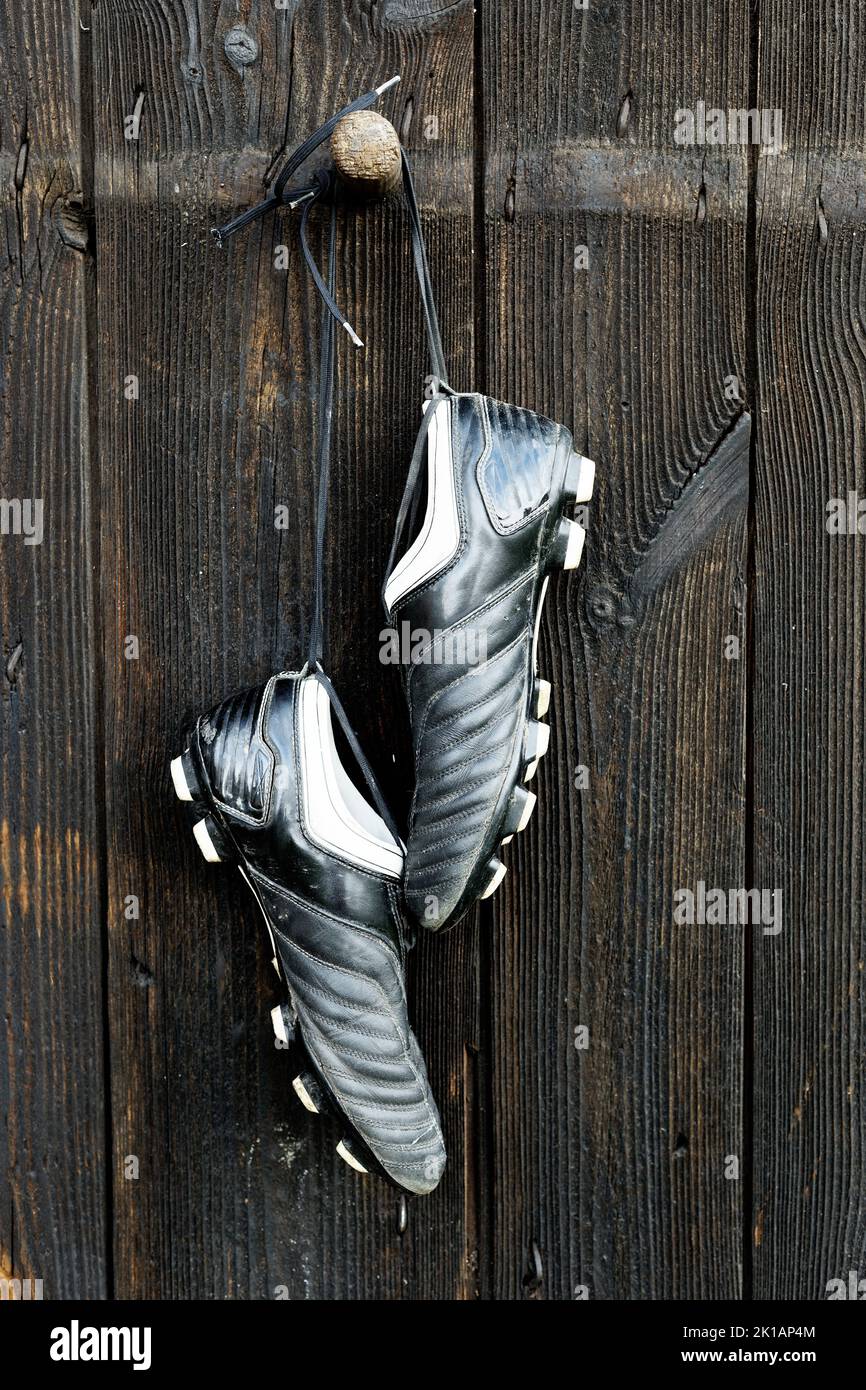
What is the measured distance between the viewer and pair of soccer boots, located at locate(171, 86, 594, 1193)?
797 mm

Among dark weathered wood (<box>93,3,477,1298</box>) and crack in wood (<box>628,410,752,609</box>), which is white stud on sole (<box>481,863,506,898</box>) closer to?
dark weathered wood (<box>93,3,477,1298</box>)

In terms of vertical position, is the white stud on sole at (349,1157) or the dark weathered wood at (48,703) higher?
the dark weathered wood at (48,703)

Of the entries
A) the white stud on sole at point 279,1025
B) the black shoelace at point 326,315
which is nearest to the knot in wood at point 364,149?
the black shoelace at point 326,315

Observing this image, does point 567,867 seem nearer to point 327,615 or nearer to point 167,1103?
point 327,615

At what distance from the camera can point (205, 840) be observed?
2.74 feet

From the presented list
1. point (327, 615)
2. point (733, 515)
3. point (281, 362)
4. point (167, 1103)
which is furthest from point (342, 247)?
point (167, 1103)

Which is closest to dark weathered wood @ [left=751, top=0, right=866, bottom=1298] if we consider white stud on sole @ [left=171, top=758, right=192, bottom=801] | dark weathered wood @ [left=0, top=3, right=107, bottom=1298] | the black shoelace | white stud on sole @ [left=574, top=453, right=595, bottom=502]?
white stud on sole @ [left=574, top=453, right=595, bottom=502]

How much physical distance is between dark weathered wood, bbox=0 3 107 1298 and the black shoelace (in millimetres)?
176

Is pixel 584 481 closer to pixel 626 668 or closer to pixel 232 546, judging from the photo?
pixel 626 668

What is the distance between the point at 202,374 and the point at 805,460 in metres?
0.58

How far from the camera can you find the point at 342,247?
3.00 feet

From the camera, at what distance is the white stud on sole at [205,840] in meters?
0.83

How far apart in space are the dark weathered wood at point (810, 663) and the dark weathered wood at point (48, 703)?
2.10 feet

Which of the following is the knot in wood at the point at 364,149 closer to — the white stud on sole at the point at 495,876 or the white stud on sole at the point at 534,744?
the white stud on sole at the point at 534,744
